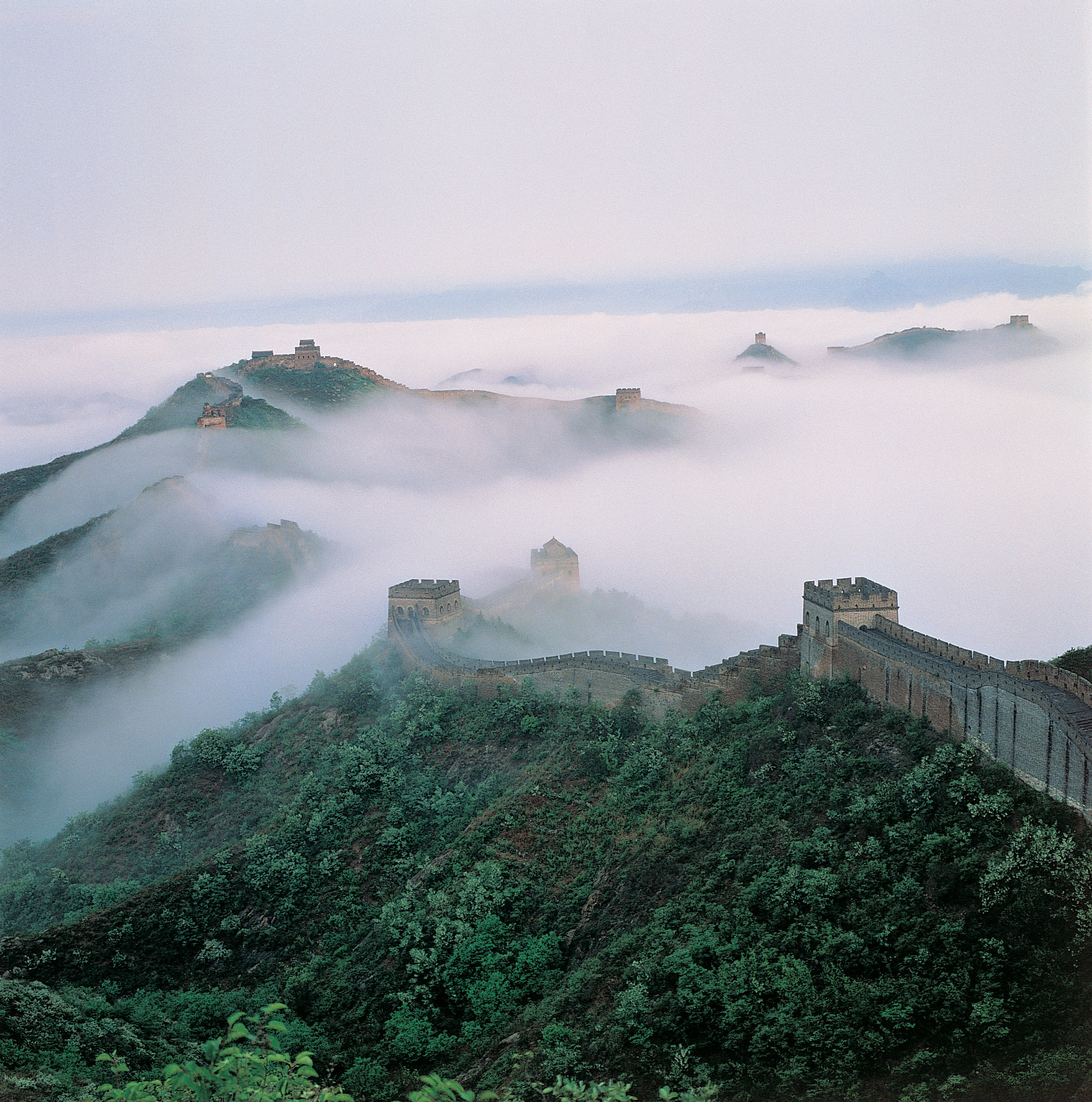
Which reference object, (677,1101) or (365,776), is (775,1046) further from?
(365,776)

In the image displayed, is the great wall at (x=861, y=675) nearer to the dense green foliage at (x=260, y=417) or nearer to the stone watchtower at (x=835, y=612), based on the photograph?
the stone watchtower at (x=835, y=612)

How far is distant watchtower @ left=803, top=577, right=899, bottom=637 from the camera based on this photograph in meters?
33.2

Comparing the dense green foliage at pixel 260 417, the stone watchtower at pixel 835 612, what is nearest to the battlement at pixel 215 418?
the dense green foliage at pixel 260 417

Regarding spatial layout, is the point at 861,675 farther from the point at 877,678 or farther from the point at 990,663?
the point at 990,663

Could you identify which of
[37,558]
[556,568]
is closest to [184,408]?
[37,558]

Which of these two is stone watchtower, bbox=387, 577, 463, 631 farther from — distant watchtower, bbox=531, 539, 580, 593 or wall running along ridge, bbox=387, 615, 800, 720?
distant watchtower, bbox=531, 539, 580, 593

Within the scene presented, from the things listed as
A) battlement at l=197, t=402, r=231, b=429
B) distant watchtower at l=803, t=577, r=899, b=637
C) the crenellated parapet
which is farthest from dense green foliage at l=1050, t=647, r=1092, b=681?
battlement at l=197, t=402, r=231, b=429

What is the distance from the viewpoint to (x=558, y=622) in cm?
6900

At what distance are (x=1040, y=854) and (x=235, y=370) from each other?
117 metres

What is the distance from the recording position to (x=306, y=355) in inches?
4926

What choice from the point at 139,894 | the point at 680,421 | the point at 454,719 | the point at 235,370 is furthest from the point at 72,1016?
the point at 235,370

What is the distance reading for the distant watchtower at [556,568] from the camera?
72875mm

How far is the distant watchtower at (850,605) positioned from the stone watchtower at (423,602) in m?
21.7

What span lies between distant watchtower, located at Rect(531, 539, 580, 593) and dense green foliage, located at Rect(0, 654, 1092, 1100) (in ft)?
80.6
